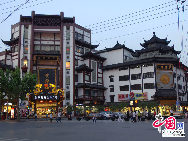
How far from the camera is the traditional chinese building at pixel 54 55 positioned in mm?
54969

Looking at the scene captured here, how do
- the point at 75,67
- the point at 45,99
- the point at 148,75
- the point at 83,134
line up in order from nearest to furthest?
the point at 83,134
the point at 45,99
the point at 148,75
the point at 75,67

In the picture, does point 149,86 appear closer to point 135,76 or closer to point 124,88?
point 135,76

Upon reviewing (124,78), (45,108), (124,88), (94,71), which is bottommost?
(45,108)

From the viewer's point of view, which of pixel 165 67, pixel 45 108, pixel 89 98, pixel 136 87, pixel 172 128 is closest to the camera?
pixel 172 128

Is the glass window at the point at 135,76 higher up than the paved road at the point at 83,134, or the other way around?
the glass window at the point at 135,76

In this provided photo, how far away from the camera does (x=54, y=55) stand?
5562cm

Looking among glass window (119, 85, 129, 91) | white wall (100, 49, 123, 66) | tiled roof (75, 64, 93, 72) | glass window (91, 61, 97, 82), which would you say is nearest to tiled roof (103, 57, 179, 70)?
white wall (100, 49, 123, 66)

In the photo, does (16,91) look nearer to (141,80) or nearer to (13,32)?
(13,32)

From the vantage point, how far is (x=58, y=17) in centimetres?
5850

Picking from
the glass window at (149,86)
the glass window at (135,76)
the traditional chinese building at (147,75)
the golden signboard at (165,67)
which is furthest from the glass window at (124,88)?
the golden signboard at (165,67)

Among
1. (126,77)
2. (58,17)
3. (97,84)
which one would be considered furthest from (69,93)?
(58,17)

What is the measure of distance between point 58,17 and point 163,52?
27.0 m

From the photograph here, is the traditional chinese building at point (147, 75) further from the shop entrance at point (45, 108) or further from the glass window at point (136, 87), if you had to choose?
the shop entrance at point (45, 108)

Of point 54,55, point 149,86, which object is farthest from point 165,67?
point 54,55
